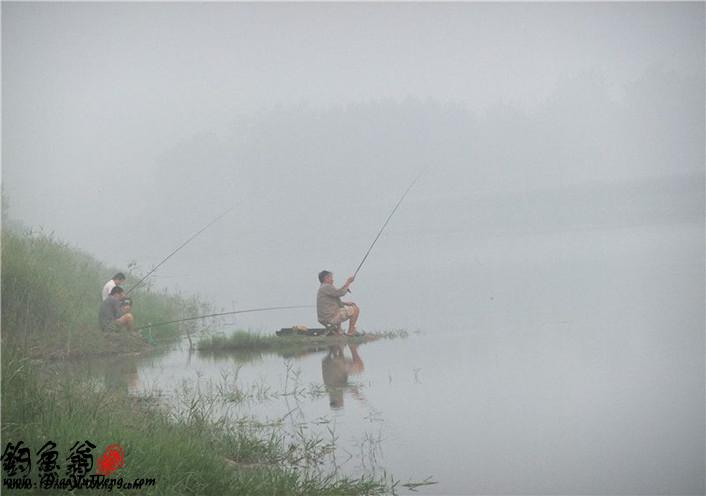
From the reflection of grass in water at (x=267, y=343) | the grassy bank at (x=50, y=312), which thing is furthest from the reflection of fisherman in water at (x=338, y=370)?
the grassy bank at (x=50, y=312)

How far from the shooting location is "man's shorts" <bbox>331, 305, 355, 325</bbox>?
38.3 ft

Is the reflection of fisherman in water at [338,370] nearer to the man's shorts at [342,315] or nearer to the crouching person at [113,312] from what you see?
the man's shorts at [342,315]

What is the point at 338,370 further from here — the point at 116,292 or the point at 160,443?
the point at 160,443

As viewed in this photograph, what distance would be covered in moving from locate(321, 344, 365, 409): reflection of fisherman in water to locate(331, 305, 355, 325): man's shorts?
1.59ft

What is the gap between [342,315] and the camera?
11.7 m

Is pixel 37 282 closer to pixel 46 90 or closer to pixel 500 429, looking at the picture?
pixel 500 429

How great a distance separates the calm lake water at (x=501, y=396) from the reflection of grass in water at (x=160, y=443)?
0.59m

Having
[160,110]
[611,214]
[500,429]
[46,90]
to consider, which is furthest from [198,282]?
[46,90]

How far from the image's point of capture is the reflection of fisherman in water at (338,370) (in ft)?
26.1

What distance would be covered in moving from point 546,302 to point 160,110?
147073 mm

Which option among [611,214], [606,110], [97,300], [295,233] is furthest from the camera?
[606,110]

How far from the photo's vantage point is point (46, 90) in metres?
162

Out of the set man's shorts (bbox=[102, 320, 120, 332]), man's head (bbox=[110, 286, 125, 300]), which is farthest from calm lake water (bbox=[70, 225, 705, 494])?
man's head (bbox=[110, 286, 125, 300])

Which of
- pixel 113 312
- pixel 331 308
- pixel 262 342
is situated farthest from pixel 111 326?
pixel 331 308
